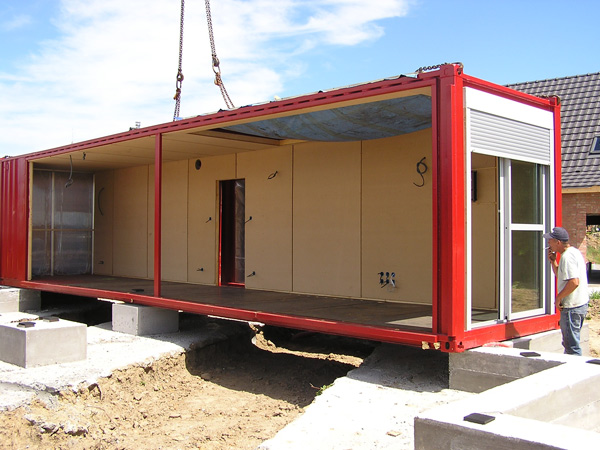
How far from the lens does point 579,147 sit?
13445 mm

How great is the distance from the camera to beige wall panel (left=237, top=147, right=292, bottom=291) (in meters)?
9.12

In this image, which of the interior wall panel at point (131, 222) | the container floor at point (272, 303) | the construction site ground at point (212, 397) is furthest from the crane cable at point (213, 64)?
the construction site ground at point (212, 397)

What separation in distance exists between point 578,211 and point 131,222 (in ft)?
31.6

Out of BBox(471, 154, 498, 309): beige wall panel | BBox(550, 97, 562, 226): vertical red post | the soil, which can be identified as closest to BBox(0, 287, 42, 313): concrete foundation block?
the soil

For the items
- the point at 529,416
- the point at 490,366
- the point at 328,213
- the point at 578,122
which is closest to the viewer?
the point at 529,416

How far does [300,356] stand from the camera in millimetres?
8125

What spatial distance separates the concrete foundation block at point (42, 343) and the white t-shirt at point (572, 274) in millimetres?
4995

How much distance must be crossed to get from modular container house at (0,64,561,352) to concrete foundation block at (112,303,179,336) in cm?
22

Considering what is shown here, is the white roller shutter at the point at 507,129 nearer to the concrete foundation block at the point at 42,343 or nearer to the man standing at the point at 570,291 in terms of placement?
the man standing at the point at 570,291

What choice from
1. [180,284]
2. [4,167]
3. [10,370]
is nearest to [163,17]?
[4,167]

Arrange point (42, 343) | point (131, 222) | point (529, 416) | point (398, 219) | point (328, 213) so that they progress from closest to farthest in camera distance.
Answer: point (529, 416)
point (42, 343)
point (398, 219)
point (328, 213)
point (131, 222)

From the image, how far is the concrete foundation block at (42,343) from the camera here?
20.1ft

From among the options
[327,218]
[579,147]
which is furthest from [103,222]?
[579,147]

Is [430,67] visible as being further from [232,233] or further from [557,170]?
[232,233]
